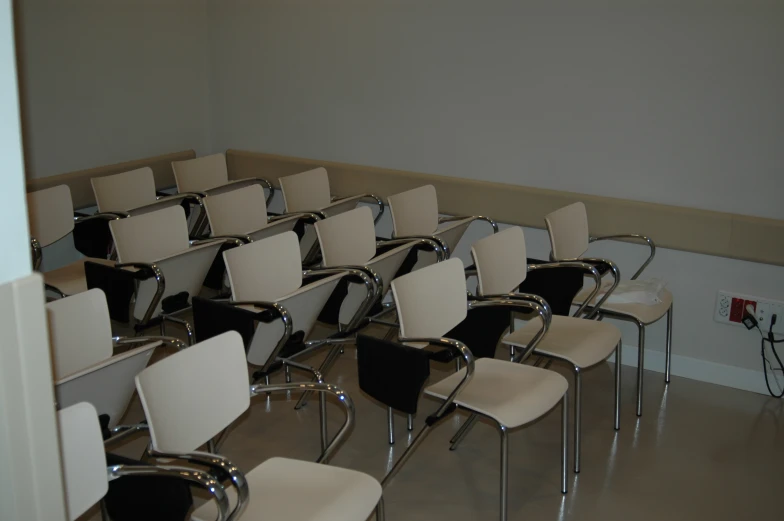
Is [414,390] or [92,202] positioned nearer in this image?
[414,390]

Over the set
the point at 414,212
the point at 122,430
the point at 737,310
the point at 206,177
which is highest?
the point at 206,177

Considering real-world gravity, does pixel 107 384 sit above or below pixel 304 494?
above

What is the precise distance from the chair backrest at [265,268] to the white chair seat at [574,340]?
105cm

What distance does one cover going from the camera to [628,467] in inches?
147

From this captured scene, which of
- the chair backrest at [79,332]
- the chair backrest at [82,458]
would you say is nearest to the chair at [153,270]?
the chair backrest at [79,332]

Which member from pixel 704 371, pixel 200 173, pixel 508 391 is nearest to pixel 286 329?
pixel 508 391

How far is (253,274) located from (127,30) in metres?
3.08

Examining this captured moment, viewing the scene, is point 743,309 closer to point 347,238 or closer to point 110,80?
point 347,238

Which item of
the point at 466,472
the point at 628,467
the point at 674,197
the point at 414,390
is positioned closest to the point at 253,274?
the point at 414,390

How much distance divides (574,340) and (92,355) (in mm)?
2096

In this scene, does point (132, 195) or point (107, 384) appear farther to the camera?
point (132, 195)

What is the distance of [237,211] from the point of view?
476cm

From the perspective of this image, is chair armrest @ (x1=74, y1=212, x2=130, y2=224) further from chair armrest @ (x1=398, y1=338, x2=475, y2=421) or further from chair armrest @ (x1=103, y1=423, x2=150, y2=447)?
chair armrest @ (x1=398, y1=338, x2=475, y2=421)

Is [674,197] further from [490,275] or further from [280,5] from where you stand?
[280,5]
